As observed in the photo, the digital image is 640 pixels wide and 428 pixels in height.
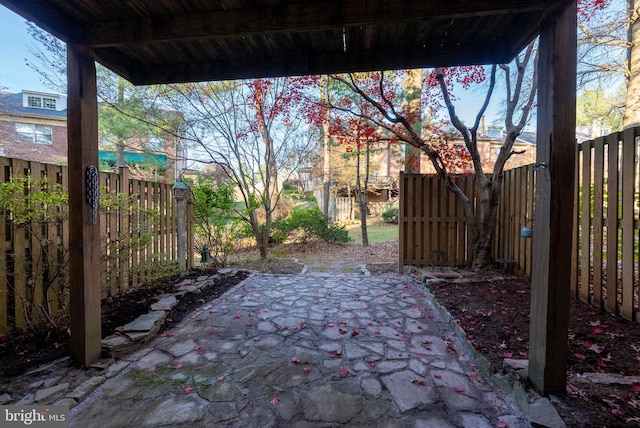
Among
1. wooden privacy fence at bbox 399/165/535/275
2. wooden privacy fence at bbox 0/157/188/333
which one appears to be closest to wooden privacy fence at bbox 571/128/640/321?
wooden privacy fence at bbox 399/165/535/275

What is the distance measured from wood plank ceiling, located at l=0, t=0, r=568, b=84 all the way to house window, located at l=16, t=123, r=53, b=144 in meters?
17.0

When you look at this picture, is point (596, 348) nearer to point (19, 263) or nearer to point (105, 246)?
point (105, 246)

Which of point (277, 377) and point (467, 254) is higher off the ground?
point (467, 254)

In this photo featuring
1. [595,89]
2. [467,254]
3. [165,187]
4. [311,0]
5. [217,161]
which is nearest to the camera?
[311,0]

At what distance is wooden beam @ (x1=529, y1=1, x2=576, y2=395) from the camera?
1.65 meters

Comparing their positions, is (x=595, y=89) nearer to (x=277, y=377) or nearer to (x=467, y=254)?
(x=467, y=254)

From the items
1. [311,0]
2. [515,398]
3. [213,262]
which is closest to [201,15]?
[311,0]

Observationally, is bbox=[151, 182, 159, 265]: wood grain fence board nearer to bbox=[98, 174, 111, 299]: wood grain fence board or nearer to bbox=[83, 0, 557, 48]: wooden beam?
bbox=[98, 174, 111, 299]: wood grain fence board

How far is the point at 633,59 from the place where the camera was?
18.9ft

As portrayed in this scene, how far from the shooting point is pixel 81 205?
2094mm

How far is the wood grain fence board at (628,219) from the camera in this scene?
2.43m

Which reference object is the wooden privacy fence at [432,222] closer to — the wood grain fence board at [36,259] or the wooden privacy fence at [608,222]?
the wooden privacy fence at [608,222]

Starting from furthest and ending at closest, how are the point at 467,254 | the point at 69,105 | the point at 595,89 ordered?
the point at 595,89 < the point at 467,254 < the point at 69,105

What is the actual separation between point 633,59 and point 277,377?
864cm
